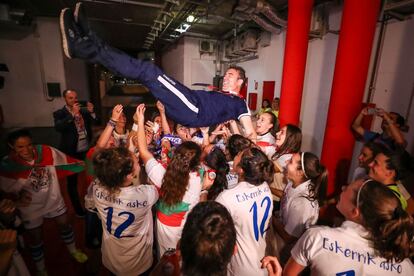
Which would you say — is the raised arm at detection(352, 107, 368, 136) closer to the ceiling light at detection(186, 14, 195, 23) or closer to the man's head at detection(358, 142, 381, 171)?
the man's head at detection(358, 142, 381, 171)

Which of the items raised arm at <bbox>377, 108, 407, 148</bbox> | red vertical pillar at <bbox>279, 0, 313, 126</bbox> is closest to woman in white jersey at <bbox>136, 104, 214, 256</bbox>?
raised arm at <bbox>377, 108, 407, 148</bbox>

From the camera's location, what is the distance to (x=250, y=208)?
4.52 feet

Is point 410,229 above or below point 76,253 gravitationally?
above

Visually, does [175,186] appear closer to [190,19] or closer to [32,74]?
[190,19]

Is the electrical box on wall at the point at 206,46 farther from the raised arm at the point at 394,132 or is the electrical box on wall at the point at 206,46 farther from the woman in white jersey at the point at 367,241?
the woman in white jersey at the point at 367,241

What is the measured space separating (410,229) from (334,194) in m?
2.72

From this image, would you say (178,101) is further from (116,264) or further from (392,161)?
(392,161)

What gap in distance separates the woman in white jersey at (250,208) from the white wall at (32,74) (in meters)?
7.73

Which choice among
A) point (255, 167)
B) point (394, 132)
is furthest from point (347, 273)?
point (394, 132)

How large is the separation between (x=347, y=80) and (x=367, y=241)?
103 inches

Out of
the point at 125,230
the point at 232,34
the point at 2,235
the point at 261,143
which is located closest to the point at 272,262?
the point at 125,230

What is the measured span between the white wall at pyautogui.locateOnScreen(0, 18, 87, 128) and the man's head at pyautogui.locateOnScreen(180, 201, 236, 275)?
798cm

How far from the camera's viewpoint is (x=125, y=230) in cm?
155

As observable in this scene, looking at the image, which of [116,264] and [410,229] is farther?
[116,264]
